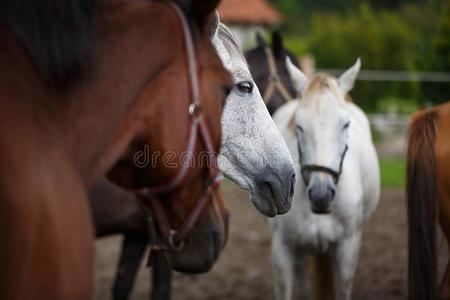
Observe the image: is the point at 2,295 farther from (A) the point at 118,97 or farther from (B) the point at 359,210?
(B) the point at 359,210

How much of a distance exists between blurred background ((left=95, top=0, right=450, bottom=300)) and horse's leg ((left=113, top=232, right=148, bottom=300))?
840 millimetres

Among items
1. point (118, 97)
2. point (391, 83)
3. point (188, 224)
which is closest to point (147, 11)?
point (118, 97)

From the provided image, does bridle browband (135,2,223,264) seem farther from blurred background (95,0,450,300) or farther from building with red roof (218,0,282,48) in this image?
building with red roof (218,0,282,48)

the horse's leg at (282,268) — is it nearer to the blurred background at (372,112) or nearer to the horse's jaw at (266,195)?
the blurred background at (372,112)

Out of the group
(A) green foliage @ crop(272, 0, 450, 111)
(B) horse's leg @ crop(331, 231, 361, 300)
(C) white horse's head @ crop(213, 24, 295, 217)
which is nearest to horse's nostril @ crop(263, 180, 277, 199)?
(C) white horse's head @ crop(213, 24, 295, 217)

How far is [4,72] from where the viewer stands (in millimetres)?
1955

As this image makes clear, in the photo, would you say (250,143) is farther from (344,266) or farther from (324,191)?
(344,266)

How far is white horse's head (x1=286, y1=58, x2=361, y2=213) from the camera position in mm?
4234

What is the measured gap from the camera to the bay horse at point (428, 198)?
13.9 feet

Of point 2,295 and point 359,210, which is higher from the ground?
point 2,295

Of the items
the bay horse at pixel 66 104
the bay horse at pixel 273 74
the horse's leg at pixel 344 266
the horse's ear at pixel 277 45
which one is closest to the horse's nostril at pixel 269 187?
the bay horse at pixel 66 104

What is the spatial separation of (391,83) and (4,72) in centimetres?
1591

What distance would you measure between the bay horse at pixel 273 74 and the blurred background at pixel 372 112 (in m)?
0.90

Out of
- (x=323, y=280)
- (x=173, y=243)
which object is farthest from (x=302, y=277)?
(x=173, y=243)
